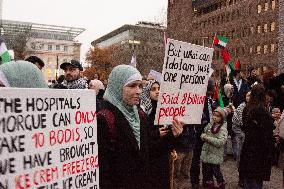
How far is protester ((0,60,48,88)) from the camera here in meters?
2.82

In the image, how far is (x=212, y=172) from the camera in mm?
7652

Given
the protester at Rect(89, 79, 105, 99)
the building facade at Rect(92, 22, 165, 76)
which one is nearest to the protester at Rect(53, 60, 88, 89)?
the protester at Rect(89, 79, 105, 99)

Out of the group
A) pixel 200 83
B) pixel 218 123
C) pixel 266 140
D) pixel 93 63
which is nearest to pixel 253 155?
pixel 266 140

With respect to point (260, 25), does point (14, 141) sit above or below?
below

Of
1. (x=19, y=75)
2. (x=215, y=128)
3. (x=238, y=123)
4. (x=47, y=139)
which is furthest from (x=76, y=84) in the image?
(x=47, y=139)

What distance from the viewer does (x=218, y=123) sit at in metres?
7.46

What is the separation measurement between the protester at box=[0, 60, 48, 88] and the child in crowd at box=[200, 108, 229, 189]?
4.89 m

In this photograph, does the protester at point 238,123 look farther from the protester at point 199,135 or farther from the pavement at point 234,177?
the protester at point 199,135

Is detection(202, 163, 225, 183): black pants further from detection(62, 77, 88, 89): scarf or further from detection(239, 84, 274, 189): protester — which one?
detection(62, 77, 88, 89): scarf

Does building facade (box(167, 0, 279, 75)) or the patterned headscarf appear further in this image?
building facade (box(167, 0, 279, 75))

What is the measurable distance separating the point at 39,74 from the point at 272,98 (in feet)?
28.7

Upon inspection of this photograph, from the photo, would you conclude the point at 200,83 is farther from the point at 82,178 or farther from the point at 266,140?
the point at 266,140

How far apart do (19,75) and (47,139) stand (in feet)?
1.65

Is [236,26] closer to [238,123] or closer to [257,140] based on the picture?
[238,123]
